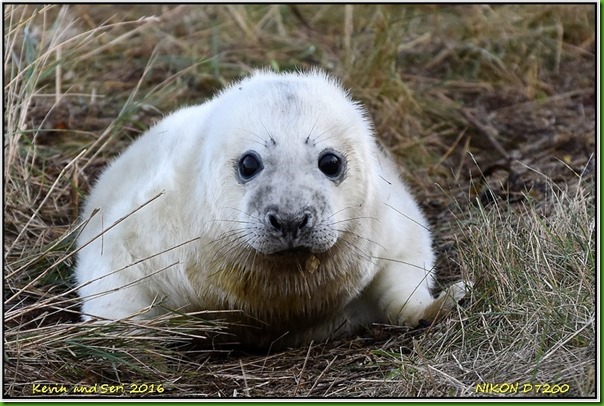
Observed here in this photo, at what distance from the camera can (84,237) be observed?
217 inches

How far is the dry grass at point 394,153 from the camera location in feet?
15.1

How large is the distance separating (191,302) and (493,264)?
4.60 feet

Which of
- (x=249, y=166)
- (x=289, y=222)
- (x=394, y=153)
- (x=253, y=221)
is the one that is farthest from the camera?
(x=394, y=153)

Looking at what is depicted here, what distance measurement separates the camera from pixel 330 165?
4.65 meters

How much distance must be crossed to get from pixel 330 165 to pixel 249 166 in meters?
0.35

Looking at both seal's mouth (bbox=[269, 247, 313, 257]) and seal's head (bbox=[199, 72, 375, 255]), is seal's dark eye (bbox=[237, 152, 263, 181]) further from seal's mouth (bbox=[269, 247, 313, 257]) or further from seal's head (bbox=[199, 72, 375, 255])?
seal's mouth (bbox=[269, 247, 313, 257])

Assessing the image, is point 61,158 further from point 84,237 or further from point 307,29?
point 307,29

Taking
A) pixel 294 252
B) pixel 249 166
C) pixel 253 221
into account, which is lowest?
pixel 294 252

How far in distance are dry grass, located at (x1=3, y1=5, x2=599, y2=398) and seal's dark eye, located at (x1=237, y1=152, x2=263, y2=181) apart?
2.50 feet

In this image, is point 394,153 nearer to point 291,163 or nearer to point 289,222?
point 291,163

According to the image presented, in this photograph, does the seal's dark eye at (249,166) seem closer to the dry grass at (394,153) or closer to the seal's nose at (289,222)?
the seal's nose at (289,222)

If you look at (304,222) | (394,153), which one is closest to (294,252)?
(304,222)

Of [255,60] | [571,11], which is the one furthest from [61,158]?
[571,11]

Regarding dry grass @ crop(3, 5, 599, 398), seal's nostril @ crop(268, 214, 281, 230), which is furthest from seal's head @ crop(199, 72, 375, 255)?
dry grass @ crop(3, 5, 599, 398)
